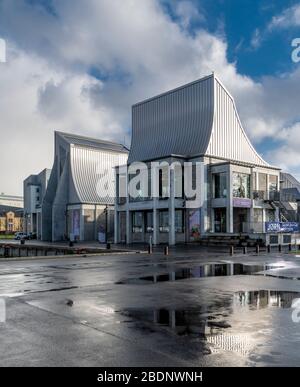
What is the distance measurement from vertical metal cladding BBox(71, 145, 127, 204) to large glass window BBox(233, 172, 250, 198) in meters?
29.0

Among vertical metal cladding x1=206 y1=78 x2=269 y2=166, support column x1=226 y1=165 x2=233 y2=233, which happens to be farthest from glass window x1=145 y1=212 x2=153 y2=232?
vertical metal cladding x1=206 y1=78 x2=269 y2=166

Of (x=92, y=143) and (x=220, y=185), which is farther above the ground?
(x=92, y=143)

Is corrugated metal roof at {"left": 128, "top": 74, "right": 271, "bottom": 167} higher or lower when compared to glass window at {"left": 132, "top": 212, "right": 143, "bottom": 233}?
higher

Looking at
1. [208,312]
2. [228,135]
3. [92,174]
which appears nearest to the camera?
[208,312]

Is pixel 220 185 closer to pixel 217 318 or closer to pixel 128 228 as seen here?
pixel 128 228

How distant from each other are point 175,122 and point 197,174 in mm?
11258

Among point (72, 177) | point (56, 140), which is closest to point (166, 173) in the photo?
Answer: point (72, 177)

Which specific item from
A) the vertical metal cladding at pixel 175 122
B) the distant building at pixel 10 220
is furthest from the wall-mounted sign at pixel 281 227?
the distant building at pixel 10 220

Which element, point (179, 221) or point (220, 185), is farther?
point (179, 221)

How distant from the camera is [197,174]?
4891 centimetres

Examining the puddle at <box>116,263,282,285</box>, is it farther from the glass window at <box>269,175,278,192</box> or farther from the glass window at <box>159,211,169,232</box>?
the glass window at <box>269,175,278,192</box>

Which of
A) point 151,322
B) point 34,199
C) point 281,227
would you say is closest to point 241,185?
point 281,227

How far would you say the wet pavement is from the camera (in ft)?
21.6

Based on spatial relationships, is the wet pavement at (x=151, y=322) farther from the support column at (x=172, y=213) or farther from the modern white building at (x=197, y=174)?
the modern white building at (x=197, y=174)
